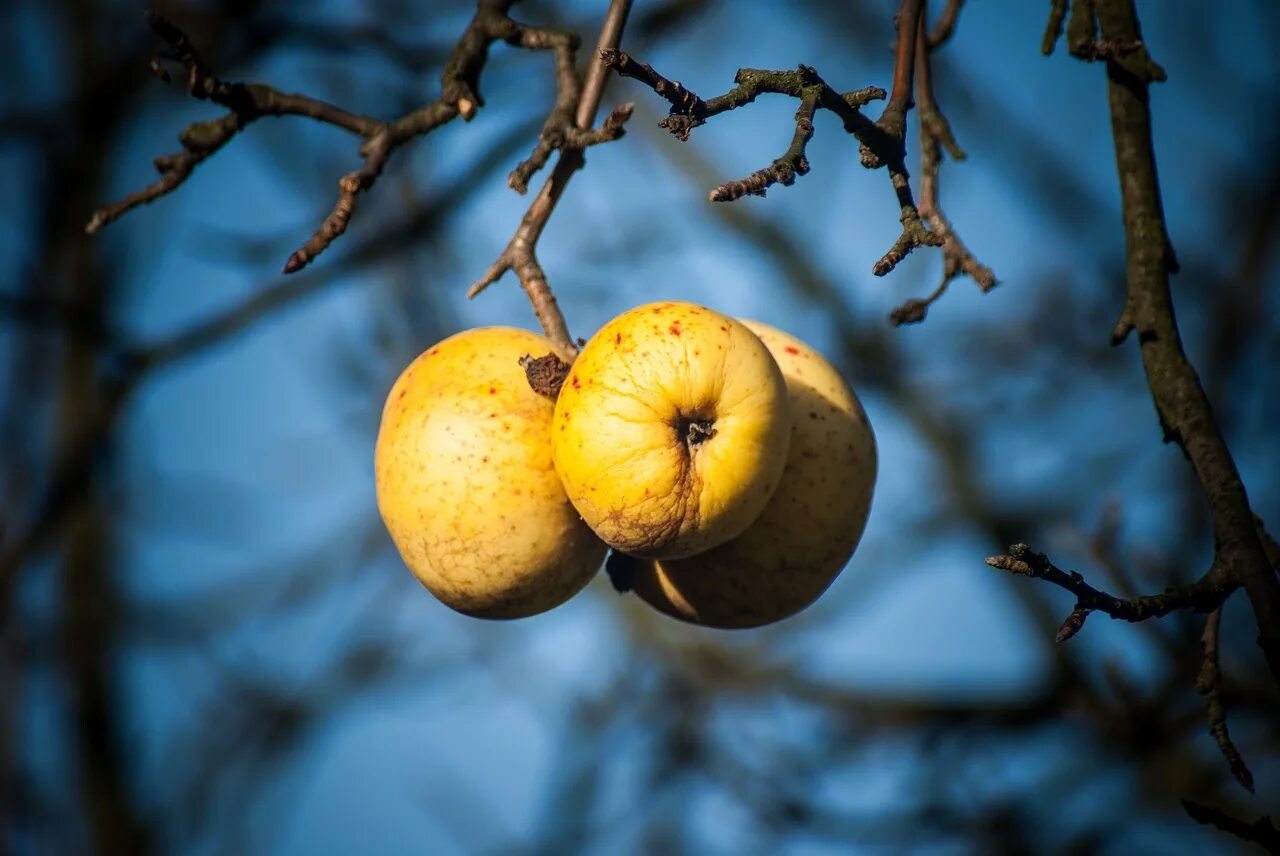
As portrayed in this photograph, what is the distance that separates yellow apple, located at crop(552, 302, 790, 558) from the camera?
1741 mm

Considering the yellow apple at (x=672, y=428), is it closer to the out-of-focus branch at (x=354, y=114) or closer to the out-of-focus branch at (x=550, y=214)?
the out-of-focus branch at (x=550, y=214)

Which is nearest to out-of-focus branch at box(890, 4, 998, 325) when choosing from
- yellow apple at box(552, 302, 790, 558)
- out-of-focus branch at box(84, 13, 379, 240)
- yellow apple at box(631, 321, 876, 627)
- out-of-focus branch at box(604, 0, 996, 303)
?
out-of-focus branch at box(604, 0, 996, 303)

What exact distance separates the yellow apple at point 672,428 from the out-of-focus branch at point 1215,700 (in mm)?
679

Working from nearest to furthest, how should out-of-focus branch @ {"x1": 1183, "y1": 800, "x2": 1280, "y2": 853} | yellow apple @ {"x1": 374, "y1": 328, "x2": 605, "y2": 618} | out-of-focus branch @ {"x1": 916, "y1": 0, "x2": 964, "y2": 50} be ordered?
out-of-focus branch @ {"x1": 1183, "y1": 800, "x2": 1280, "y2": 853} → yellow apple @ {"x1": 374, "y1": 328, "x2": 605, "y2": 618} → out-of-focus branch @ {"x1": 916, "y1": 0, "x2": 964, "y2": 50}

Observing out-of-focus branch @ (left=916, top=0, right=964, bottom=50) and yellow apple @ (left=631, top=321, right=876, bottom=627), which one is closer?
yellow apple @ (left=631, top=321, right=876, bottom=627)

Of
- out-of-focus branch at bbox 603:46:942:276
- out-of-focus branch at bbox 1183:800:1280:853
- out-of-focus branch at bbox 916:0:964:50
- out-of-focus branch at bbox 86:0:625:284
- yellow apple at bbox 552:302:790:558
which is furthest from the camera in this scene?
out-of-focus branch at bbox 916:0:964:50

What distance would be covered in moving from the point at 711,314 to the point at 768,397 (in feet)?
0.54

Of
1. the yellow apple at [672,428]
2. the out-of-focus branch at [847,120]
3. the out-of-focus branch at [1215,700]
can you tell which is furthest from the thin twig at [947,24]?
the out-of-focus branch at [1215,700]

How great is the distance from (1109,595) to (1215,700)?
25 centimetres

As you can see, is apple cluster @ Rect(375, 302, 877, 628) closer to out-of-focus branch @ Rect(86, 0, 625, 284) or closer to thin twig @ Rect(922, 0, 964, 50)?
out-of-focus branch @ Rect(86, 0, 625, 284)

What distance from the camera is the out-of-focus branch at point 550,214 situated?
202cm

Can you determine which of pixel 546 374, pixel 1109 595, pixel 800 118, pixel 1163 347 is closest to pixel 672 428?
pixel 546 374

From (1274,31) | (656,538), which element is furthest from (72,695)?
(1274,31)

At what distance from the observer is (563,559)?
78.4 inches
